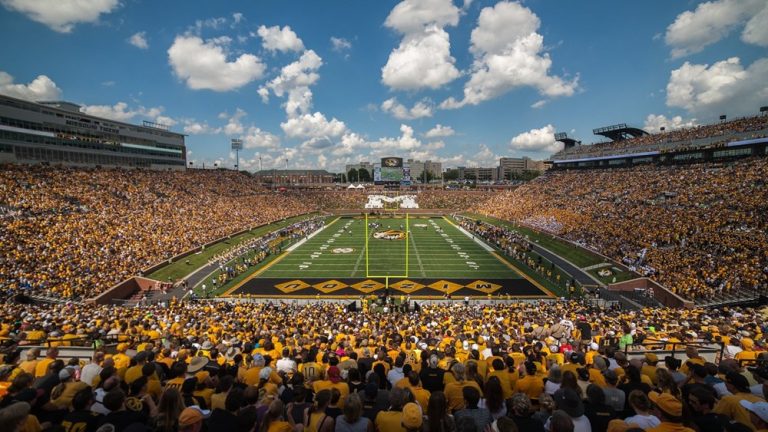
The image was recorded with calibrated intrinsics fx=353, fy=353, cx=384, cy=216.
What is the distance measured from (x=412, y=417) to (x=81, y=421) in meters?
3.42

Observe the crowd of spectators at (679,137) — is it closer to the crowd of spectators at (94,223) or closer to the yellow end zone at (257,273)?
the yellow end zone at (257,273)

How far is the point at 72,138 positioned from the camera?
3844 centimetres

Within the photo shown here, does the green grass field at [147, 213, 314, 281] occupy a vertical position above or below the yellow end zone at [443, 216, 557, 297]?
above

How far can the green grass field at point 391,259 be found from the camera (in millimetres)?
27277

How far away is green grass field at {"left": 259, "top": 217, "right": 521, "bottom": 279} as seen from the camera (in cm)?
2728

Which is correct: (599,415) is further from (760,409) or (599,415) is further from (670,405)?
(760,409)

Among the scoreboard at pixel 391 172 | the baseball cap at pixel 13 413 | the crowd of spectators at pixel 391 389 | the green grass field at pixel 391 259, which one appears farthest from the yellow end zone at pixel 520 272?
the scoreboard at pixel 391 172

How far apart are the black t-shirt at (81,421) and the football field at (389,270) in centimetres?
1923

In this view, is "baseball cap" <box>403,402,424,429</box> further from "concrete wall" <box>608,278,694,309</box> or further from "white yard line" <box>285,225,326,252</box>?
"white yard line" <box>285,225,326,252</box>

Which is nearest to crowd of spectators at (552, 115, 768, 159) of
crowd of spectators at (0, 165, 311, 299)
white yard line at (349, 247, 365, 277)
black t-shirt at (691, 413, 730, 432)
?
white yard line at (349, 247, 365, 277)

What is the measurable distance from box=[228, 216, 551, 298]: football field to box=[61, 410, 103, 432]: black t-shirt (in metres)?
19.2

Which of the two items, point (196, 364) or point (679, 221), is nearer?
point (196, 364)

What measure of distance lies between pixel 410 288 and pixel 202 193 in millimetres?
36545

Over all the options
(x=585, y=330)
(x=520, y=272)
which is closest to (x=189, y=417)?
(x=585, y=330)
